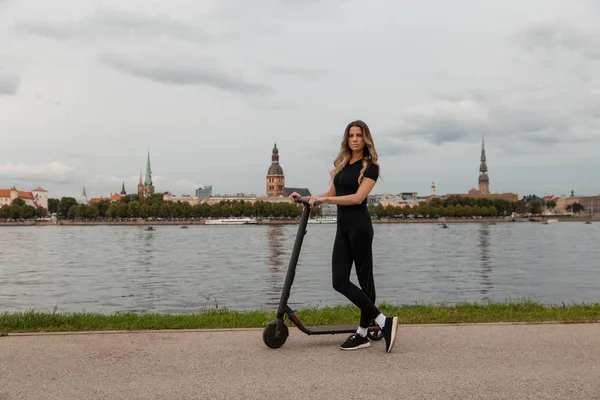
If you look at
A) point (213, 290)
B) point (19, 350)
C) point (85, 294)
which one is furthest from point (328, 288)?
point (19, 350)

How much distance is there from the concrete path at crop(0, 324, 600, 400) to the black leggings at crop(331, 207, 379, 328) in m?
0.49

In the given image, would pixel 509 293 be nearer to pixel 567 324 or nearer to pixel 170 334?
pixel 567 324

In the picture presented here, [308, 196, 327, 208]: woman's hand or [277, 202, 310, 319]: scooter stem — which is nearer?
[308, 196, 327, 208]: woman's hand

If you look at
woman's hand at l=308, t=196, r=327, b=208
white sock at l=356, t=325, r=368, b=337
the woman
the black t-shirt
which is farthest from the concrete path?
the black t-shirt

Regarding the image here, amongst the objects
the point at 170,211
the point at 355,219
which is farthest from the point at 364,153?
the point at 170,211

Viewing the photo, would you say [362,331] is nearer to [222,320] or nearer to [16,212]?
[222,320]

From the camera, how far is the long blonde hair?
6.37 metres

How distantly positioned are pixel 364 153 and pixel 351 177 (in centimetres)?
30

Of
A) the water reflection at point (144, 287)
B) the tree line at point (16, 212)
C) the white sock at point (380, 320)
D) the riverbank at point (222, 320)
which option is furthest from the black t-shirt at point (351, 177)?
the tree line at point (16, 212)

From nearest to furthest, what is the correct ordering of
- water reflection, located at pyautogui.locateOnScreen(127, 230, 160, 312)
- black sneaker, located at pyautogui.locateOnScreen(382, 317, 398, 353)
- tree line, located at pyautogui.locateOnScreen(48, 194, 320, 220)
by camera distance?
black sneaker, located at pyautogui.locateOnScreen(382, 317, 398, 353)
water reflection, located at pyautogui.locateOnScreen(127, 230, 160, 312)
tree line, located at pyautogui.locateOnScreen(48, 194, 320, 220)

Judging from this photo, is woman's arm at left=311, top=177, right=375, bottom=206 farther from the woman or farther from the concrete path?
the concrete path

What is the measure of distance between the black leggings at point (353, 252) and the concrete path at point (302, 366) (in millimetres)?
492

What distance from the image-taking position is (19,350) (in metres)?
6.11

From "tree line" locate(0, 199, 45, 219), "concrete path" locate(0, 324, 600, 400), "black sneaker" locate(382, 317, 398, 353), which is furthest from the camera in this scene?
"tree line" locate(0, 199, 45, 219)
